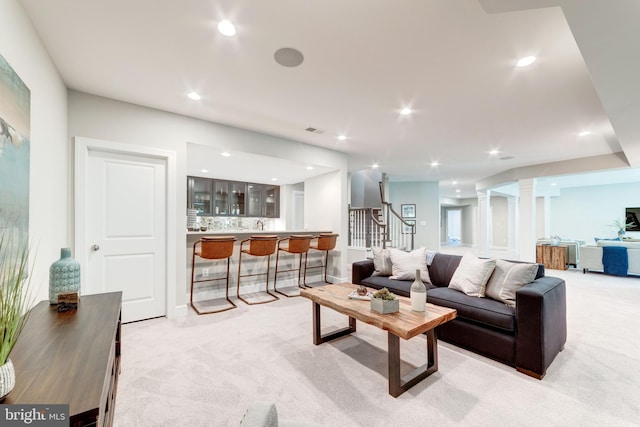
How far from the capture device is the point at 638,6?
1339 mm

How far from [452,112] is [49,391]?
390cm

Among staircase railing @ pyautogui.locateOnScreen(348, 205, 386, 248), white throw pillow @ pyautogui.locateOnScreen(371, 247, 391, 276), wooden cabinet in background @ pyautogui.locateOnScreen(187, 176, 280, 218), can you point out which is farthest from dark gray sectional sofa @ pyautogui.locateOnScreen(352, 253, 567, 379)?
wooden cabinet in background @ pyautogui.locateOnScreen(187, 176, 280, 218)

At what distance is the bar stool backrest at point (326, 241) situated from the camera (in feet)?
15.9

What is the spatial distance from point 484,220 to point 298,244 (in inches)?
294

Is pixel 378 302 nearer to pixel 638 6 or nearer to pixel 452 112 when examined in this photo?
pixel 638 6

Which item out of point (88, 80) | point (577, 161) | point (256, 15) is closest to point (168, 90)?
point (88, 80)

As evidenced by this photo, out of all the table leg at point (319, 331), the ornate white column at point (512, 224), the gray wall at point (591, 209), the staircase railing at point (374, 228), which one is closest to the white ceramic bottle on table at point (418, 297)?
the table leg at point (319, 331)

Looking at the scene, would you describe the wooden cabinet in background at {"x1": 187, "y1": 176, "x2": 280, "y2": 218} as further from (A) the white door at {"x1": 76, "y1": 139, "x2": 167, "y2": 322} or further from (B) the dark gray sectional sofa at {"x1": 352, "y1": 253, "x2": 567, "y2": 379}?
(B) the dark gray sectional sofa at {"x1": 352, "y1": 253, "x2": 567, "y2": 379}

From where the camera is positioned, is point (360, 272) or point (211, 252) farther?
point (360, 272)

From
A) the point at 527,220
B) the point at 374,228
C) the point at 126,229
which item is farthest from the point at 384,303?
the point at 527,220

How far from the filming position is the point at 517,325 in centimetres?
223

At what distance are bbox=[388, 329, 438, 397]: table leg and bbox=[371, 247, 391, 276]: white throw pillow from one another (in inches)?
58.7

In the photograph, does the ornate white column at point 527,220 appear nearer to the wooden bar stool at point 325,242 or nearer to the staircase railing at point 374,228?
the staircase railing at point 374,228

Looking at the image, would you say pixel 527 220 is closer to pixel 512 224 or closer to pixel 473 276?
pixel 512 224
